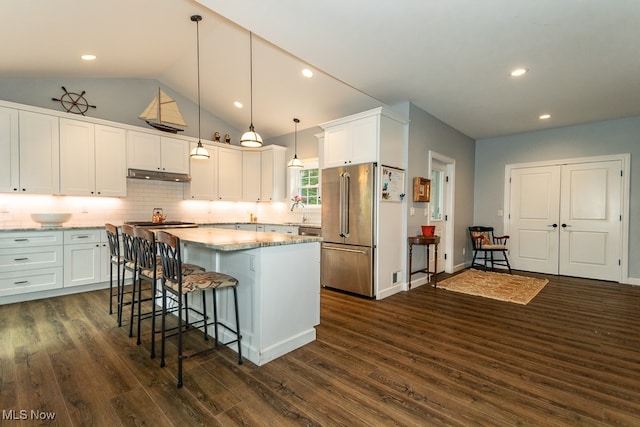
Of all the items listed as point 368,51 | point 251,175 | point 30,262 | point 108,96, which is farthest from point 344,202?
point 108,96

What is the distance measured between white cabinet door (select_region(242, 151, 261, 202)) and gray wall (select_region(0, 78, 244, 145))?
35.2 inches

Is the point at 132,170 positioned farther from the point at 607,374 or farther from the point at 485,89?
the point at 607,374

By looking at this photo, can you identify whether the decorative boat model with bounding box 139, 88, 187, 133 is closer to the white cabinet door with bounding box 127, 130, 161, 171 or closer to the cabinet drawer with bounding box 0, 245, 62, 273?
the white cabinet door with bounding box 127, 130, 161, 171

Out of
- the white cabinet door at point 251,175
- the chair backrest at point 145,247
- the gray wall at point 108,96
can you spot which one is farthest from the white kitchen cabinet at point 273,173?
the chair backrest at point 145,247

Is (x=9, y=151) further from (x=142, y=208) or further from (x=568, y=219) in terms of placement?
(x=568, y=219)

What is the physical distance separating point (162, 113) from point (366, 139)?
10.8 ft

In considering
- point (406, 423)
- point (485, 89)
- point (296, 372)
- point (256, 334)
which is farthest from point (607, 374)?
point (485, 89)

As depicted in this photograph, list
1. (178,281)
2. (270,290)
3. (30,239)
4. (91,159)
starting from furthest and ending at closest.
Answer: (91,159) < (30,239) < (270,290) < (178,281)

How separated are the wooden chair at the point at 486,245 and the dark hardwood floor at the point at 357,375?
93.7 inches

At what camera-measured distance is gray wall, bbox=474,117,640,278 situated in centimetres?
492

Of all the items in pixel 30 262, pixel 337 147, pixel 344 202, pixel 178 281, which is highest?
pixel 337 147

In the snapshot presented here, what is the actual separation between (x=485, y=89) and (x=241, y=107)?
14.0ft

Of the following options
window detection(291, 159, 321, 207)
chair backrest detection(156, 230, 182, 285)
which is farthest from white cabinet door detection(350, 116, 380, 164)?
chair backrest detection(156, 230, 182, 285)

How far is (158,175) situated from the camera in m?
5.22
